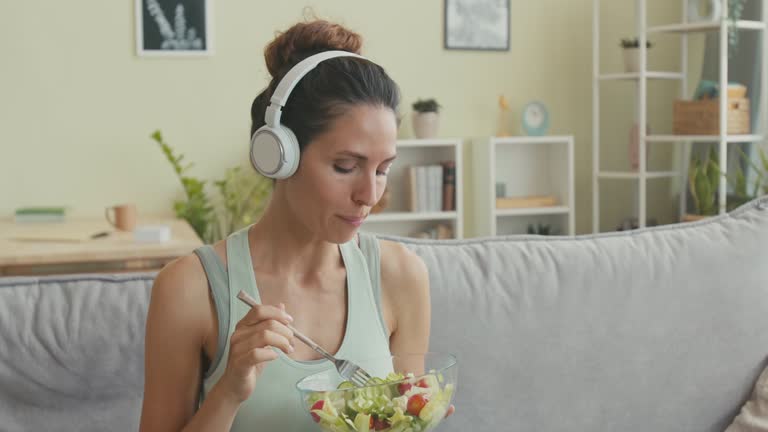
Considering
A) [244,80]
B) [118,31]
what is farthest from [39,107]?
[244,80]

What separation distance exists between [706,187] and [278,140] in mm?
3737

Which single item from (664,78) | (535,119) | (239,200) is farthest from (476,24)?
(239,200)

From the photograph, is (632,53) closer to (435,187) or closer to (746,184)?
(746,184)

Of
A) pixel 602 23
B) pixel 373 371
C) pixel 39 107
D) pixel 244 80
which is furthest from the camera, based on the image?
pixel 602 23

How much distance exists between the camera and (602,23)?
541cm

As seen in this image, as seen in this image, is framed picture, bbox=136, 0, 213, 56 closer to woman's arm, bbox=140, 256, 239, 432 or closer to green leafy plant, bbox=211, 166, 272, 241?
green leafy plant, bbox=211, 166, 272, 241

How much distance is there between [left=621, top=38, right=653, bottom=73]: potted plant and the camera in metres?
5.02

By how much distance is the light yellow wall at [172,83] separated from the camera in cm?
452

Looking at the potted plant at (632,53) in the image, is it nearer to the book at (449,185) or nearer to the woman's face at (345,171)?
the book at (449,185)

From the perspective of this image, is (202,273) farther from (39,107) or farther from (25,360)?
(39,107)

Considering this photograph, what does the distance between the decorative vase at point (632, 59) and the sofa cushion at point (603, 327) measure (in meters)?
3.13

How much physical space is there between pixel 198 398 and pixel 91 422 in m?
0.32

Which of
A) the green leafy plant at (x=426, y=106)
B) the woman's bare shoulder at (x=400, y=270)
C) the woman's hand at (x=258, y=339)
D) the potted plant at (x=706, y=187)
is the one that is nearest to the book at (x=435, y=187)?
the green leafy plant at (x=426, y=106)

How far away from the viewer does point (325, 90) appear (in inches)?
54.5
